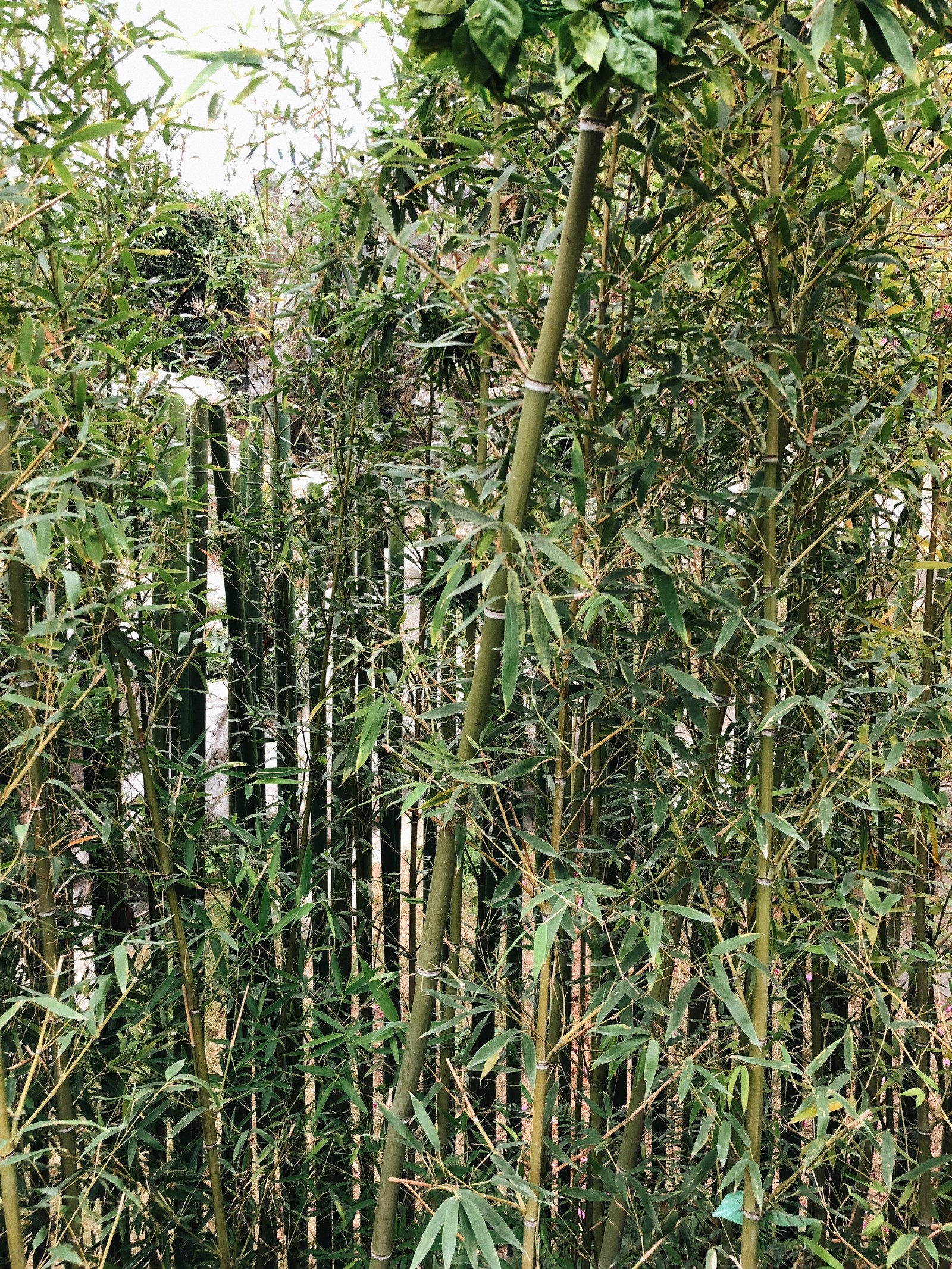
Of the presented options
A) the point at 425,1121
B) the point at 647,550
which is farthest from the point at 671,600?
the point at 425,1121

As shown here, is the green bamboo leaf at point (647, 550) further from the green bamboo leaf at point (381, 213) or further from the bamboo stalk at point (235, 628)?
the bamboo stalk at point (235, 628)

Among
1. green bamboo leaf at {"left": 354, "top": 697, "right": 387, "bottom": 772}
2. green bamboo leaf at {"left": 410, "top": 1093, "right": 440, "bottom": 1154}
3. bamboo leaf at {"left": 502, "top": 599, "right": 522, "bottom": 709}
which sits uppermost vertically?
bamboo leaf at {"left": 502, "top": 599, "right": 522, "bottom": 709}

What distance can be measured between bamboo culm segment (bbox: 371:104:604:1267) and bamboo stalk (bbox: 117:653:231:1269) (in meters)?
0.42

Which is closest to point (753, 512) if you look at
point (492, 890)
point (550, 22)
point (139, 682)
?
point (550, 22)

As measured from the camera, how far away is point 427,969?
1.36m

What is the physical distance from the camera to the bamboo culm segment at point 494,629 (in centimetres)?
115

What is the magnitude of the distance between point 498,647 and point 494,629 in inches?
1.0

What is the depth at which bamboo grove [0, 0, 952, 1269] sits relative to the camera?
1.31m

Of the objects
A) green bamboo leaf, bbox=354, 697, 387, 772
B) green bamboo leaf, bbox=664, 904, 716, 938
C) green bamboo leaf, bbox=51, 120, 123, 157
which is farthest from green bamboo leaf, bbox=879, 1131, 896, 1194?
green bamboo leaf, bbox=51, 120, 123, 157

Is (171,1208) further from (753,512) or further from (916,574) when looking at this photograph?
(916,574)

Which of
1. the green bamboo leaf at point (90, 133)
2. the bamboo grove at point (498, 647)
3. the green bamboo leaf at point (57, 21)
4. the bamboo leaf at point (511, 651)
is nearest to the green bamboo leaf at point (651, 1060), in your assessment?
the bamboo grove at point (498, 647)

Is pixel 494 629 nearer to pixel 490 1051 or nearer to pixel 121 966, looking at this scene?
pixel 490 1051

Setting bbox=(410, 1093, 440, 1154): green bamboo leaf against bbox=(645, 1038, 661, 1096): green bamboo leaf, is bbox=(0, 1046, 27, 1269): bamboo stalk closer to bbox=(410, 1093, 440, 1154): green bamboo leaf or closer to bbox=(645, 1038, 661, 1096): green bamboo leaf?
bbox=(410, 1093, 440, 1154): green bamboo leaf

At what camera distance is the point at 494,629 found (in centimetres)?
122
